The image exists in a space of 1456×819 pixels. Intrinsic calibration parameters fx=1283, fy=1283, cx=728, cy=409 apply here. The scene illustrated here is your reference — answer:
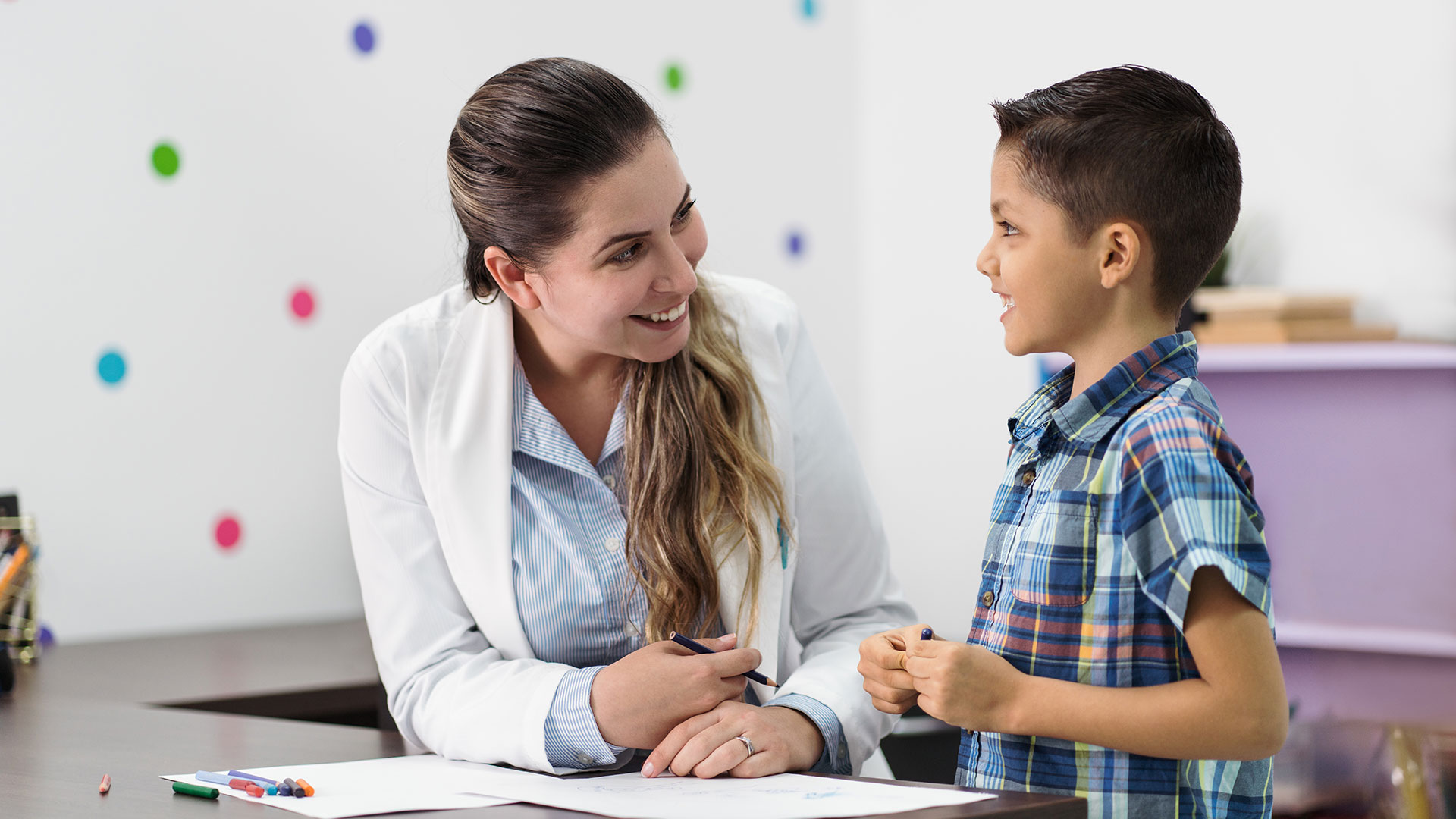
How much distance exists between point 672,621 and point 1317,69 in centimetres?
Answer: 194

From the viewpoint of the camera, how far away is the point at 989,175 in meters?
2.80

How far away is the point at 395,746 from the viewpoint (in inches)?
46.7

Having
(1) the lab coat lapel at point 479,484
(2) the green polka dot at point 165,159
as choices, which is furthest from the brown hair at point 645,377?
(2) the green polka dot at point 165,159

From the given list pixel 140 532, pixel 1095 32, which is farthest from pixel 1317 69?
pixel 140 532

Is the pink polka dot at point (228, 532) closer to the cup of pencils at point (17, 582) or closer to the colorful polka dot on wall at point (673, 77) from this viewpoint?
the cup of pencils at point (17, 582)

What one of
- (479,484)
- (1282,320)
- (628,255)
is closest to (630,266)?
(628,255)

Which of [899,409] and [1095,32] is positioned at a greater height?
[1095,32]

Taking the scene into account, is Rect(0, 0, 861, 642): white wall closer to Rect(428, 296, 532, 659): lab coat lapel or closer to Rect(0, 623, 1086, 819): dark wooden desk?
Rect(0, 623, 1086, 819): dark wooden desk

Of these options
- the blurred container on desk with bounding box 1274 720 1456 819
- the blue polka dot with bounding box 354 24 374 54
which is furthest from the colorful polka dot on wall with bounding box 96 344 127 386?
the blurred container on desk with bounding box 1274 720 1456 819

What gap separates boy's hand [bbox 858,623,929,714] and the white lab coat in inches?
6.9

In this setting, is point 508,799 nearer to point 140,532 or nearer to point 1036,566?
Result: point 1036,566

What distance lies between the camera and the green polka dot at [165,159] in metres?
2.00

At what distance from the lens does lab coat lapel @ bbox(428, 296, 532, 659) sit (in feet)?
4.07

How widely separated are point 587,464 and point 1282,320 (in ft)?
4.77
